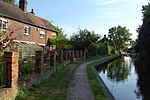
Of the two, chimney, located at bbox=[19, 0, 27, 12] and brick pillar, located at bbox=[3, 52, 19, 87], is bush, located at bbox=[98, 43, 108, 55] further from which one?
brick pillar, located at bbox=[3, 52, 19, 87]

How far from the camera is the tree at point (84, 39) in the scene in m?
57.5

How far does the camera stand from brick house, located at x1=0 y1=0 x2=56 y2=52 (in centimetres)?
3377

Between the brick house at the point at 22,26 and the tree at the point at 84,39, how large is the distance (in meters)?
7.54

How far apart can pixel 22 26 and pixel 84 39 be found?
23898mm

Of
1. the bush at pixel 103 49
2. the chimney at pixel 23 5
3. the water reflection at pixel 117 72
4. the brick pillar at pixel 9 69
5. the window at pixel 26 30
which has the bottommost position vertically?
the water reflection at pixel 117 72

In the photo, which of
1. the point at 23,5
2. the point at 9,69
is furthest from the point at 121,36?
the point at 9,69

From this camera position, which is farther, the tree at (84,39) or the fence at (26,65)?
the tree at (84,39)

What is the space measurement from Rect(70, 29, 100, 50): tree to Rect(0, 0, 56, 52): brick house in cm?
754

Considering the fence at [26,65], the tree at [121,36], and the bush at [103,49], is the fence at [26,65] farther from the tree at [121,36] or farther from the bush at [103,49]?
the tree at [121,36]

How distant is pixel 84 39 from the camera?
59719mm

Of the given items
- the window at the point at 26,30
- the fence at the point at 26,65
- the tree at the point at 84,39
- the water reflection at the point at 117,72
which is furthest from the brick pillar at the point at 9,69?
the tree at the point at 84,39

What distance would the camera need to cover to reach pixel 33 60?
17109 millimetres

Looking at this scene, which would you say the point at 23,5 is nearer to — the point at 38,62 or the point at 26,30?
the point at 26,30

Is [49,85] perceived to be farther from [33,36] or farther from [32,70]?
[33,36]
